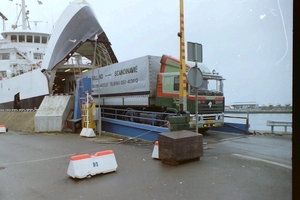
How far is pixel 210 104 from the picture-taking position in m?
11.0

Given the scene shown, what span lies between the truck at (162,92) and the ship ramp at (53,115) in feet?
10.4

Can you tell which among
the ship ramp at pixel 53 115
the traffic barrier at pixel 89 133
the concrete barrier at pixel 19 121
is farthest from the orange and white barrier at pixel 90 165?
the concrete barrier at pixel 19 121

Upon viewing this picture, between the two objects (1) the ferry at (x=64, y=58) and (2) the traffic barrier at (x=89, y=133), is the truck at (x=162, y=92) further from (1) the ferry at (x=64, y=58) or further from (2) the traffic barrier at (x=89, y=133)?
(1) the ferry at (x=64, y=58)

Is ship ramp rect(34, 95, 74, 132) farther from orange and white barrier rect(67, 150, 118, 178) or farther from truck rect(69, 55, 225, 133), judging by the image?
orange and white barrier rect(67, 150, 118, 178)

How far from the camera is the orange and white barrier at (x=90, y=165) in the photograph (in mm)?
5430

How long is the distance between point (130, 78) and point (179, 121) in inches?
225

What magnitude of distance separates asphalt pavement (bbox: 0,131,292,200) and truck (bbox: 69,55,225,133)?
2905 mm

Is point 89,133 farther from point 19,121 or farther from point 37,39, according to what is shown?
point 37,39

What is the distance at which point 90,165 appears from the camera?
18.4ft

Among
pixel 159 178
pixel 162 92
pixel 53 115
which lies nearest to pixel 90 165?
pixel 159 178

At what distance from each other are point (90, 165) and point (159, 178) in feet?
5.08

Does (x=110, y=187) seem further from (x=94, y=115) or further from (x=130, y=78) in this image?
(x=130, y=78)
